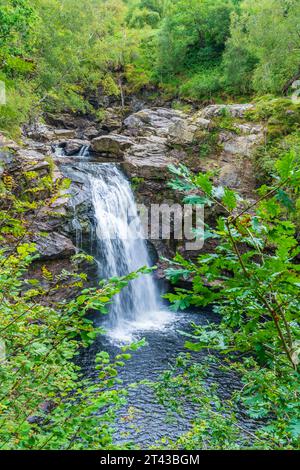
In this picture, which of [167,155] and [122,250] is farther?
[167,155]

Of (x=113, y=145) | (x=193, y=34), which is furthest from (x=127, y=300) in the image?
(x=193, y=34)

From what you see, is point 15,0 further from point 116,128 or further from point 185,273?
point 116,128

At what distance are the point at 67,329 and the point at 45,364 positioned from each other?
0.51 meters

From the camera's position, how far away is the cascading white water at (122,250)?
13.7m

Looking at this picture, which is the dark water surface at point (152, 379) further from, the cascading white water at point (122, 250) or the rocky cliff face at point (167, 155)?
the rocky cliff face at point (167, 155)

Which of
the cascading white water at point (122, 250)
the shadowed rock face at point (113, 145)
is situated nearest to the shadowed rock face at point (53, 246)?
the cascading white water at point (122, 250)

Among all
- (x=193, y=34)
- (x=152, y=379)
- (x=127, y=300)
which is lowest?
(x=127, y=300)

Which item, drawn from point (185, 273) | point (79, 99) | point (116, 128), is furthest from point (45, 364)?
point (116, 128)

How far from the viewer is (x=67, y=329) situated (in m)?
2.58

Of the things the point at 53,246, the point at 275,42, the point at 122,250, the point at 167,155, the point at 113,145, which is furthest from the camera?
the point at 113,145

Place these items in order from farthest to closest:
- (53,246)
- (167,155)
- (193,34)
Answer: (193,34), (167,155), (53,246)

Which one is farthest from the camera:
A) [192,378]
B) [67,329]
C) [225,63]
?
[225,63]

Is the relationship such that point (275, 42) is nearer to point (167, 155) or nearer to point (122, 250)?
point (167, 155)

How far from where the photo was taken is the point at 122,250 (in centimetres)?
1454
